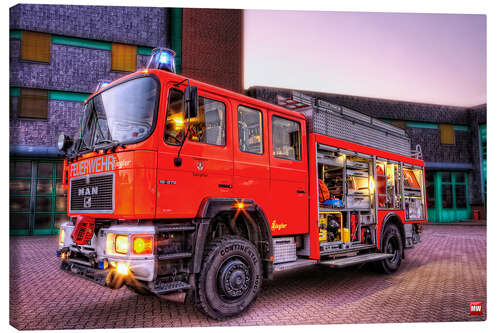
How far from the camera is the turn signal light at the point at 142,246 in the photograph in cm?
372

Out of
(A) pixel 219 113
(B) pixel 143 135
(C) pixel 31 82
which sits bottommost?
(B) pixel 143 135

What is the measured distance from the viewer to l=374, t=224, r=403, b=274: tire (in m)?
7.58

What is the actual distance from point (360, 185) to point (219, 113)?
12.6ft

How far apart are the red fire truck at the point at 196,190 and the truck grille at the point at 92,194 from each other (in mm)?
24

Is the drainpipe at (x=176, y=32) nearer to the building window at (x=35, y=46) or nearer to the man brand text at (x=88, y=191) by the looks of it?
the building window at (x=35, y=46)

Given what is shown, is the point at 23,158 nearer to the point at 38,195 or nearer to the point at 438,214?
the point at 38,195

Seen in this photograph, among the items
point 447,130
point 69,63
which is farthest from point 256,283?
point 447,130

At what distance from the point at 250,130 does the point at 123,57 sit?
10931 millimetres

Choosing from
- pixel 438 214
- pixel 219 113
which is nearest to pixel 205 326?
pixel 219 113

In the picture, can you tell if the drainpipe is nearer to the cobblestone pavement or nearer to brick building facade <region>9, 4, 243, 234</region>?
brick building facade <region>9, 4, 243, 234</region>

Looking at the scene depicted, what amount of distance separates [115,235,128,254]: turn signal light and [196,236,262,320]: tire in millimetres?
940

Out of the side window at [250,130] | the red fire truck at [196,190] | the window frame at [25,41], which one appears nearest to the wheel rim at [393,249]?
the red fire truck at [196,190]

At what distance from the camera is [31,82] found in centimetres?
A: 1302

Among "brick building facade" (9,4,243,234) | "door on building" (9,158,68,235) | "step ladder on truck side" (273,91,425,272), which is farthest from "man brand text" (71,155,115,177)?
"door on building" (9,158,68,235)
